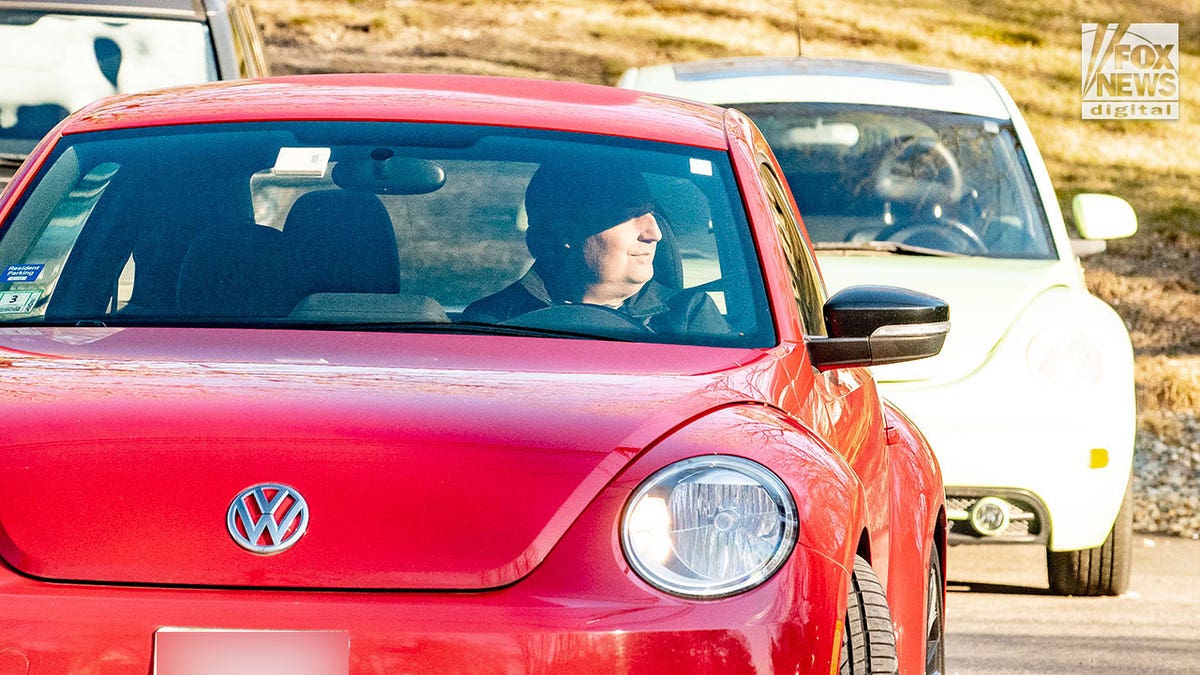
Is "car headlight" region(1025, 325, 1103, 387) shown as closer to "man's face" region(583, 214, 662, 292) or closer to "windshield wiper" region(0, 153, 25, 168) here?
"man's face" region(583, 214, 662, 292)

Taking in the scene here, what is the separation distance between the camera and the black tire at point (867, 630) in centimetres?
346

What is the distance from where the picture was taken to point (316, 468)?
3.16 metres

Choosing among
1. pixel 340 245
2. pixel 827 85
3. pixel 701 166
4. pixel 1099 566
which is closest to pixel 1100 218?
pixel 827 85

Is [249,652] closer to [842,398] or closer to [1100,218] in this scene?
[842,398]

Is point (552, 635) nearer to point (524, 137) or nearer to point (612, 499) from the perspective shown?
point (612, 499)

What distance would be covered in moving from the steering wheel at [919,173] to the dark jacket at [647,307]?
4576mm

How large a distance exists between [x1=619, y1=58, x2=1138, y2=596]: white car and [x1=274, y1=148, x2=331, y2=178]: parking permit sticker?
3208mm

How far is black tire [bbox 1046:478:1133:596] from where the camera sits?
25.4ft

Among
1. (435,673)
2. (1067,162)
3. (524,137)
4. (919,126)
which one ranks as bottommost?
(1067,162)

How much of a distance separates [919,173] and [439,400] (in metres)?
5.66

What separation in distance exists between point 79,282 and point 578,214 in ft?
3.30

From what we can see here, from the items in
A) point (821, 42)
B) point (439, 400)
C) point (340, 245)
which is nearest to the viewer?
point (439, 400)

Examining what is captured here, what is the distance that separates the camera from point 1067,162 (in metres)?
24.9

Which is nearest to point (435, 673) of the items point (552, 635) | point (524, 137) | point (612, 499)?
point (552, 635)
